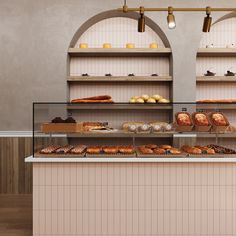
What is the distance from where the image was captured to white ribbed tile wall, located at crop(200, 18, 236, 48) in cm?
532

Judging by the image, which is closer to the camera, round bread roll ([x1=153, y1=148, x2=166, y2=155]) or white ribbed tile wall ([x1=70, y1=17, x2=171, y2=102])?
round bread roll ([x1=153, y1=148, x2=166, y2=155])

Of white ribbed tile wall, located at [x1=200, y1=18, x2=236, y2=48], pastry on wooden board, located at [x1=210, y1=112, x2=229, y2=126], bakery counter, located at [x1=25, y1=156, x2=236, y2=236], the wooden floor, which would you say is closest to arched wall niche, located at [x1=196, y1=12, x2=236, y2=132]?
white ribbed tile wall, located at [x1=200, y1=18, x2=236, y2=48]

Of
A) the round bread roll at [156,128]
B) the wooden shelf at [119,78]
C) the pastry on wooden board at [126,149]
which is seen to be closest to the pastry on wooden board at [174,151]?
the round bread roll at [156,128]

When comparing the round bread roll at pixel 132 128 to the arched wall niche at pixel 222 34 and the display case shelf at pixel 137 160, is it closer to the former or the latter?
the display case shelf at pixel 137 160

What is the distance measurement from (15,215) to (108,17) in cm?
322

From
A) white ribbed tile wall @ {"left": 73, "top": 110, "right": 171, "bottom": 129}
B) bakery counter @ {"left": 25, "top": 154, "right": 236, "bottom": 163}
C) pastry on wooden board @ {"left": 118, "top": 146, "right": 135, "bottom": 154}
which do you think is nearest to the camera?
bakery counter @ {"left": 25, "top": 154, "right": 236, "bottom": 163}

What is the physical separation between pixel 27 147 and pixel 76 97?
1099 mm

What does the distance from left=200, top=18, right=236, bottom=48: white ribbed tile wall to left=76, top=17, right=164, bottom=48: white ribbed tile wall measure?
0.76 m

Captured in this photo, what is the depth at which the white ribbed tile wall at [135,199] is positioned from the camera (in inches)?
119

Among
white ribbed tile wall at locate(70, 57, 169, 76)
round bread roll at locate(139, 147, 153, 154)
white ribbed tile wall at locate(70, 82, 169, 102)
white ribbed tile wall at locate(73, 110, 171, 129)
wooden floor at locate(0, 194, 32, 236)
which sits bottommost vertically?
wooden floor at locate(0, 194, 32, 236)

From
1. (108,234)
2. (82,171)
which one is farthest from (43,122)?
(108,234)

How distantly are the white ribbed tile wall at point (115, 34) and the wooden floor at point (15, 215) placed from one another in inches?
102

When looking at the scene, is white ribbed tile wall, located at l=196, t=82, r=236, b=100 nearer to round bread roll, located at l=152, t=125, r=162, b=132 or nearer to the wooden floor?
round bread roll, located at l=152, t=125, r=162, b=132

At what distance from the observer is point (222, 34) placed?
210 inches
